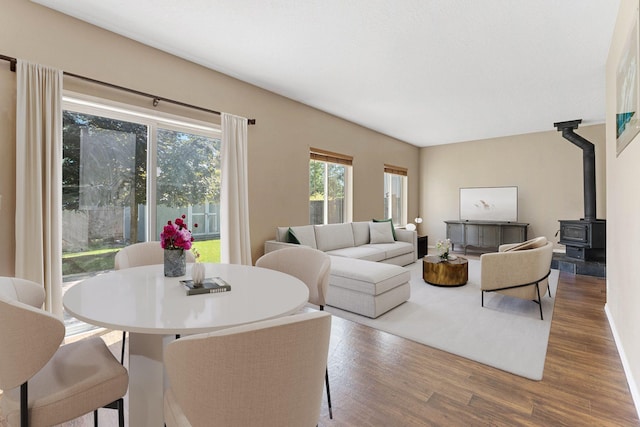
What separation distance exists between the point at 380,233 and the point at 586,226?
11.0 feet

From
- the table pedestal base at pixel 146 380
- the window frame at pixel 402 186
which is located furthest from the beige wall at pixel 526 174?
the table pedestal base at pixel 146 380

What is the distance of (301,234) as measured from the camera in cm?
449

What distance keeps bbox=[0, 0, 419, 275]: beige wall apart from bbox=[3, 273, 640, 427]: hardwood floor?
7.18 feet

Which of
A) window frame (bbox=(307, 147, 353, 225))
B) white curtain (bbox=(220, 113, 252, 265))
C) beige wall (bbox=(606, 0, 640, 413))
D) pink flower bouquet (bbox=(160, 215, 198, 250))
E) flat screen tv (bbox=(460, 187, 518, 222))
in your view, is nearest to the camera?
pink flower bouquet (bbox=(160, 215, 198, 250))

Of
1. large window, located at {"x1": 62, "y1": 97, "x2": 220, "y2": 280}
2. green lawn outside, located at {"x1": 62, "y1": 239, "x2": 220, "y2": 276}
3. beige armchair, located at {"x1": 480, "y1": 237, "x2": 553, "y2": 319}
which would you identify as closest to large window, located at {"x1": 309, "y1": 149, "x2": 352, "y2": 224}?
large window, located at {"x1": 62, "y1": 97, "x2": 220, "y2": 280}

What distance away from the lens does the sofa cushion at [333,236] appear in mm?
4801

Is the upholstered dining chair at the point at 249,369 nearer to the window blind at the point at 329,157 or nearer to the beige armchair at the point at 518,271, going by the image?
the beige armchair at the point at 518,271

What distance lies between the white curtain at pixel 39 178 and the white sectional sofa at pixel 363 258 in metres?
2.26

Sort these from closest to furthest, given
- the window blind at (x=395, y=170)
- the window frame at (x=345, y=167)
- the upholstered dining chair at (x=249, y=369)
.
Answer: the upholstered dining chair at (x=249, y=369)
the window frame at (x=345, y=167)
the window blind at (x=395, y=170)

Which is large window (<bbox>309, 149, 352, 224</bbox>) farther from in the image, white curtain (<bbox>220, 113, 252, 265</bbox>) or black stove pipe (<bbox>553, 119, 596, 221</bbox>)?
black stove pipe (<bbox>553, 119, 596, 221</bbox>)

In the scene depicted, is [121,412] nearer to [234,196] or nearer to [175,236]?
[175,236]

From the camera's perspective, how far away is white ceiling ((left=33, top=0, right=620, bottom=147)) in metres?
2.51

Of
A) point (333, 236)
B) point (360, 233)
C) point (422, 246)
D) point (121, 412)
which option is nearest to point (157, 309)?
point (121, 412)

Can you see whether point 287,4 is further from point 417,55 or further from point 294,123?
point 294,123
